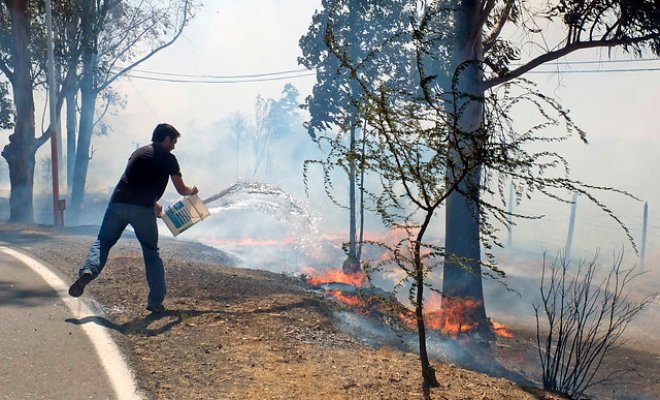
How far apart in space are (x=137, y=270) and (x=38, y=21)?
18.9 metres

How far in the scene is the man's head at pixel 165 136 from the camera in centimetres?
611

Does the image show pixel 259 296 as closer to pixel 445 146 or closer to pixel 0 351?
pixel 0 351

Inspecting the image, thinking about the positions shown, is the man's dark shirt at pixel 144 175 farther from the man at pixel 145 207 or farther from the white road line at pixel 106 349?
the white road line at pixel 106 349

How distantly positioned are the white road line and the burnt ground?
83 mm

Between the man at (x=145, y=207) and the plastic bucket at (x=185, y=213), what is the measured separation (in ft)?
2.77

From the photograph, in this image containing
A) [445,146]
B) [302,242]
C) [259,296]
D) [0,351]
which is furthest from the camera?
[302,242]

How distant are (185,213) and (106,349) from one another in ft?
7.99

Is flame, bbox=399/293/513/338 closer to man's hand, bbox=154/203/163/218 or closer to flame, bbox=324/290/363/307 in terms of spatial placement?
flame, bbox=324/290/363/307

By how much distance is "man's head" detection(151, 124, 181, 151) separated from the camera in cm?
611

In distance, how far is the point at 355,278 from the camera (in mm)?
16328

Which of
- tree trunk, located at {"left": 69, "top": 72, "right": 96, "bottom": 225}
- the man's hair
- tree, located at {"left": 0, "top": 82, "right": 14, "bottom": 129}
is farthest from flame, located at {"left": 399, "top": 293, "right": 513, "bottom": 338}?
tree trunk, located at {"left": 69, "top": 72, "right": 96, "bottom": 225}

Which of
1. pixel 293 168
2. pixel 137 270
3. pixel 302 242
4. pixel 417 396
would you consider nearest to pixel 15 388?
pixel 417 396

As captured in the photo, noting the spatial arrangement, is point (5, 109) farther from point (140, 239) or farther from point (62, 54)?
point (140, 239)

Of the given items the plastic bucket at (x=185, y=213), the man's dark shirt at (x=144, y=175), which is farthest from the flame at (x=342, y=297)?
the man's dark shirt at (x=144, y=175)
